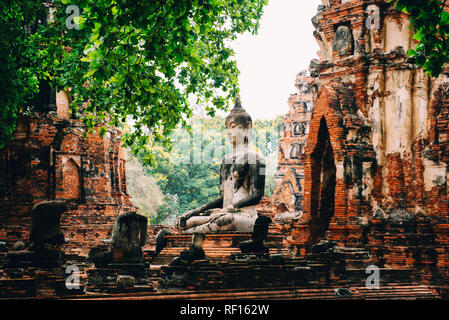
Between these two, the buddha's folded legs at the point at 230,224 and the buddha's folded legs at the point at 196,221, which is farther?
the buddha's folded legs at the point at 196,221

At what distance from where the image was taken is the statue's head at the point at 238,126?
1054 cm

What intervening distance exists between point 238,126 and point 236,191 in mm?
1188

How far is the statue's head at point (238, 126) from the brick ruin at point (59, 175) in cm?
613

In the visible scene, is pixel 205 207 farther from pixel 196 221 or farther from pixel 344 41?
pixel 344 41

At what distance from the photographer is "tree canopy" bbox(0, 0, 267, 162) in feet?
23.9

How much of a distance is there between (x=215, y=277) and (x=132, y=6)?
3.62m

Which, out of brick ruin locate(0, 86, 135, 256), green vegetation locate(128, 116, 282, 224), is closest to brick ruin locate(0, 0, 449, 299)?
brick ruin locate(0, 86, 135, 256)

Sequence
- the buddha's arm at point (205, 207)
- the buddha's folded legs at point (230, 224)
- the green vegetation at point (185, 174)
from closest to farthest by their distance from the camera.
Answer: the buddha's folded legs at point (230, 224) → the buddha's arm at point (205, 207) → the green vegetation at point (185, 174)

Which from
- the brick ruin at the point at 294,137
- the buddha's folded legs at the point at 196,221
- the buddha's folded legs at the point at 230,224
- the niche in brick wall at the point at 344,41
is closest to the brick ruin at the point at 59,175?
the buddha's folded legs at the point at 196,221

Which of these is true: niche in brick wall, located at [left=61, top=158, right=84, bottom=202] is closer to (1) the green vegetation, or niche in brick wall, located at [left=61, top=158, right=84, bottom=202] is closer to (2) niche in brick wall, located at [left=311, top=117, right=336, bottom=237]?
(2) niche in brick wall, located at [left=311, top=117, right=336, bottom=237]

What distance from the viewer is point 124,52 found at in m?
8.41

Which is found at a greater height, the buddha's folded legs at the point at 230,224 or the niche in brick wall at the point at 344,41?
the niche in brick wall at the point at 344,41

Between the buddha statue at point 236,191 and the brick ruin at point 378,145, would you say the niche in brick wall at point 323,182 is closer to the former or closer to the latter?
the brick ruin at point 378,145

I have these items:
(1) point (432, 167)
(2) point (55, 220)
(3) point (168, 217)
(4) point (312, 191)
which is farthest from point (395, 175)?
(3) point (168, 217)
